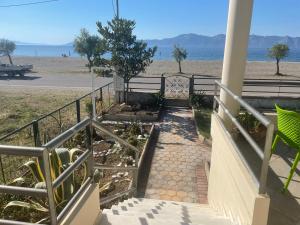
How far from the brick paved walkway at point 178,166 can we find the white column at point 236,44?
1.65 metres

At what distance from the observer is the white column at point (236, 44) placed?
4.81 metres

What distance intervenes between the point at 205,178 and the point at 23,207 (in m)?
3.96

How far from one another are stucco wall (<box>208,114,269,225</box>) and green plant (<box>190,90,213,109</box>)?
6980 millimetres

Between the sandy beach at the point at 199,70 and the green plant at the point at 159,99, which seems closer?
the green plant at the point at 159,99

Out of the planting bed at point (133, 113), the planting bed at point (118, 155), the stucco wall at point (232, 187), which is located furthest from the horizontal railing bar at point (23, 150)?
the planting bed at point (133, 113)

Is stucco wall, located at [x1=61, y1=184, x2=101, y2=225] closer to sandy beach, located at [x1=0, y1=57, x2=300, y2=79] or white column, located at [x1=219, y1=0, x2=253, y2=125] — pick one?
white column, located at [x1=219, y1=0, x2=253, y2=125]

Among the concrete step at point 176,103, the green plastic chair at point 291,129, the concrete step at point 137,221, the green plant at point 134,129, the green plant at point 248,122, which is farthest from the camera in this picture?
the concrete step at point 176,103

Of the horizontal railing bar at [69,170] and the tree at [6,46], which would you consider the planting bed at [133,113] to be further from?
the tree at [6,46]

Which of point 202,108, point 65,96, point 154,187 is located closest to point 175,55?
point 65,96

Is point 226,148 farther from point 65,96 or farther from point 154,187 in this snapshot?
point 65,96

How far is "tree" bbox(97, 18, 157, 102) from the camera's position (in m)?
10.8

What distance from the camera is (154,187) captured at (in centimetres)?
589

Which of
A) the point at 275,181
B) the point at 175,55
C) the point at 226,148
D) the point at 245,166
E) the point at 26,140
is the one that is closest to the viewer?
the point at 245,166

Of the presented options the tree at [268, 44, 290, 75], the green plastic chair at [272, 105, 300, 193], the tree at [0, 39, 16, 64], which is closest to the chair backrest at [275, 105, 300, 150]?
the green plastic chair at [272, 105, 300, 193]
